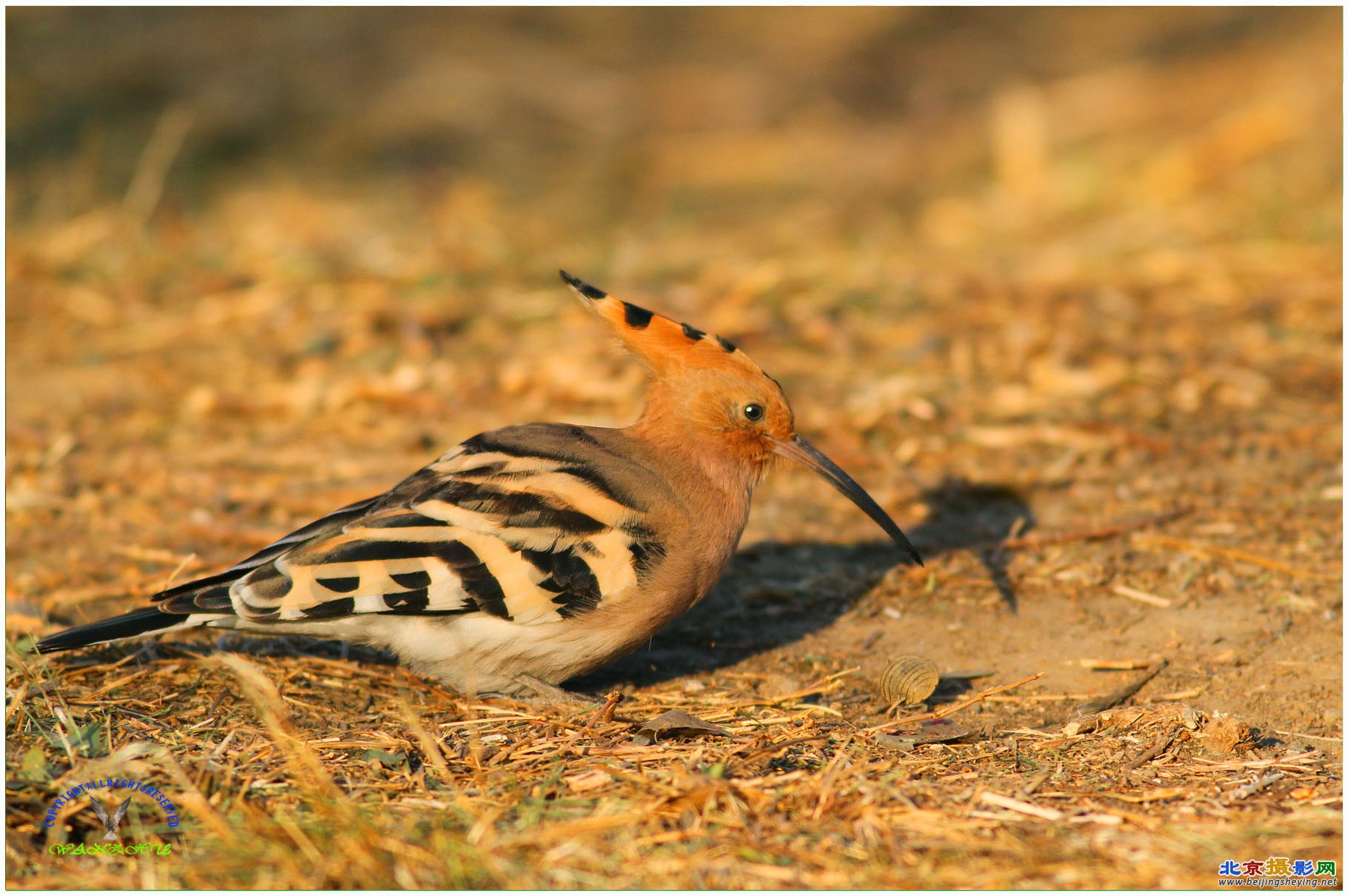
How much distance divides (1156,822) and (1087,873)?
24cm

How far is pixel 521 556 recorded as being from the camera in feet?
9.78

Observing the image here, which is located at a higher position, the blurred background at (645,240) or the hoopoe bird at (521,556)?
the blurred background at (645,240)

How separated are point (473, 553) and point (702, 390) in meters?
0.78

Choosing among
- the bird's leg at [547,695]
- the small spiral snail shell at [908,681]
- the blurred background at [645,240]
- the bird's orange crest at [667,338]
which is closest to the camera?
the small spiral snail shell at [908,681]

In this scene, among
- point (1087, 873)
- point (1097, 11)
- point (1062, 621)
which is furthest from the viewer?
point (1097, 11)

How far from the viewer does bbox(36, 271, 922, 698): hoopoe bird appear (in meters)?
2.92

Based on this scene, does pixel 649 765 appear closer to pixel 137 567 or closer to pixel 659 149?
pixel 137 567

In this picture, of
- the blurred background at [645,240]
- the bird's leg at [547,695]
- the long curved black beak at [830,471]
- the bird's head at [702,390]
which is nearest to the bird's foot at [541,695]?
the bird's leg at [547,695]

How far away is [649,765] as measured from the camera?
2592 mm

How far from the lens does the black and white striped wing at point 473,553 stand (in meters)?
2.91

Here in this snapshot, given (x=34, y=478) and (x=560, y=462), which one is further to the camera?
(x=34, y=478)

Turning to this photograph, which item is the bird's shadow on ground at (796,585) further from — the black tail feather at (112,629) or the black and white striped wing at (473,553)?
the black tail feather at (112,629)

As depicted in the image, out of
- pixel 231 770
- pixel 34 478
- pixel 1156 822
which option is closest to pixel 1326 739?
pixel 1156 822

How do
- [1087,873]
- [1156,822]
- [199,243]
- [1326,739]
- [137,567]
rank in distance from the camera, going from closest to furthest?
1. [1087,873]
2. [1156,822]
3. [1326,739]
4. [137,567]
5. [199,243]
